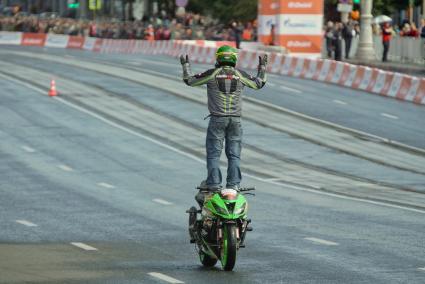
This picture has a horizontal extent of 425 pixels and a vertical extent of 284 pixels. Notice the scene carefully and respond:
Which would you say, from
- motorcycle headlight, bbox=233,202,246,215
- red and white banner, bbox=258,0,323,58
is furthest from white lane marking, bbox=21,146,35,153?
red and white banner, bbox=258,0,323,58

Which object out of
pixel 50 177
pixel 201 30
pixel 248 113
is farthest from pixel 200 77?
pixel 201 30

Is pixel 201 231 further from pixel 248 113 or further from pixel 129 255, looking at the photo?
pixel 248 113

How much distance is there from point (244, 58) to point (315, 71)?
6317 millimetres

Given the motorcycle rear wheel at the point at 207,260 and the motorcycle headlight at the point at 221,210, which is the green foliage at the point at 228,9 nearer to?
the motorcycle rear wheel at the point at 207,260

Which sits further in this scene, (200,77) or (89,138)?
(89,138)

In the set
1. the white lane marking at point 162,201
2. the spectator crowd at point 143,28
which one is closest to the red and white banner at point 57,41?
the spectator crowd at point 143,28

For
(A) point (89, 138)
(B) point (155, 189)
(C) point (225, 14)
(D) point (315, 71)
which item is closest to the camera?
(B) point (155, 189)

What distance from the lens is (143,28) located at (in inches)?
3219

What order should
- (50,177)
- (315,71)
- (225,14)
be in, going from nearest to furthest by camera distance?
(50,177) < (315,71) < (225,14)

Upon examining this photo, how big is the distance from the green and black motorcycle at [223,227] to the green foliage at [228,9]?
72820 millimetres

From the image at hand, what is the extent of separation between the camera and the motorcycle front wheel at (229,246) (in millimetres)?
12281

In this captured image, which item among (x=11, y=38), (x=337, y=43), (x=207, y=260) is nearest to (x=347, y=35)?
(x=337, y=43)

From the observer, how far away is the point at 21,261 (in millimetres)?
13312

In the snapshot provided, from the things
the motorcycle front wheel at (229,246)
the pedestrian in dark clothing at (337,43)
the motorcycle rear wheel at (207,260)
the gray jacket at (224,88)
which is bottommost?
the pedestrian in dark clothing at (337,43)
